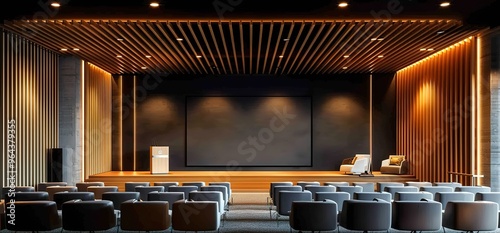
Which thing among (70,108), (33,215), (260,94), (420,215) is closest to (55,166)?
(70,108)

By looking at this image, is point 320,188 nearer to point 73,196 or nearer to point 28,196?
point 73,196

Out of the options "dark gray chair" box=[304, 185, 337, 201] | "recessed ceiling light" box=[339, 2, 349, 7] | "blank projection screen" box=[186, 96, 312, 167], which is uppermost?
"recessed ceiling light" box=[339, 2, 349, 7]

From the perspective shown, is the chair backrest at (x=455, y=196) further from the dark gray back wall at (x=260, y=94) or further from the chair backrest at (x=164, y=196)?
the dark gray back wall at (x=260, y=94)

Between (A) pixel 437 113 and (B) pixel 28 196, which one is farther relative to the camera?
(A) pixel 437 113

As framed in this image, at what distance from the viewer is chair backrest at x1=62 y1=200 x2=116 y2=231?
22.5 feet

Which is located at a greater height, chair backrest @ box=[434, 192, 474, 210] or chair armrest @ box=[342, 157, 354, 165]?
chair backrest @ box=[434, 192, 474, 210]

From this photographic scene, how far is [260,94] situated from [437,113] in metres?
6.33

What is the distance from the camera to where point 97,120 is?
17.5m

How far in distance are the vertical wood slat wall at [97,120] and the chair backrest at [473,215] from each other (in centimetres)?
1138

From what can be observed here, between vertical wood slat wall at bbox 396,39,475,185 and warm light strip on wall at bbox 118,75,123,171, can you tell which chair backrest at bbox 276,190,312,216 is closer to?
vertical wood slat wall at bbox 396,39,475,185

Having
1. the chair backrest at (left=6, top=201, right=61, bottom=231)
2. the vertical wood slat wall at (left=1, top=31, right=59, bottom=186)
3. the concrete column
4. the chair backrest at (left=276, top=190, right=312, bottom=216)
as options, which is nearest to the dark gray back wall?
the concrete column

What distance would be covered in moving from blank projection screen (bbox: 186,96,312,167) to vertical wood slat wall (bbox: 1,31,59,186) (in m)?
5.51

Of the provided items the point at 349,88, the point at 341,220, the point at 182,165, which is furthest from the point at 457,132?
the point at 182,165

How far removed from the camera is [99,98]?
58.1ft
